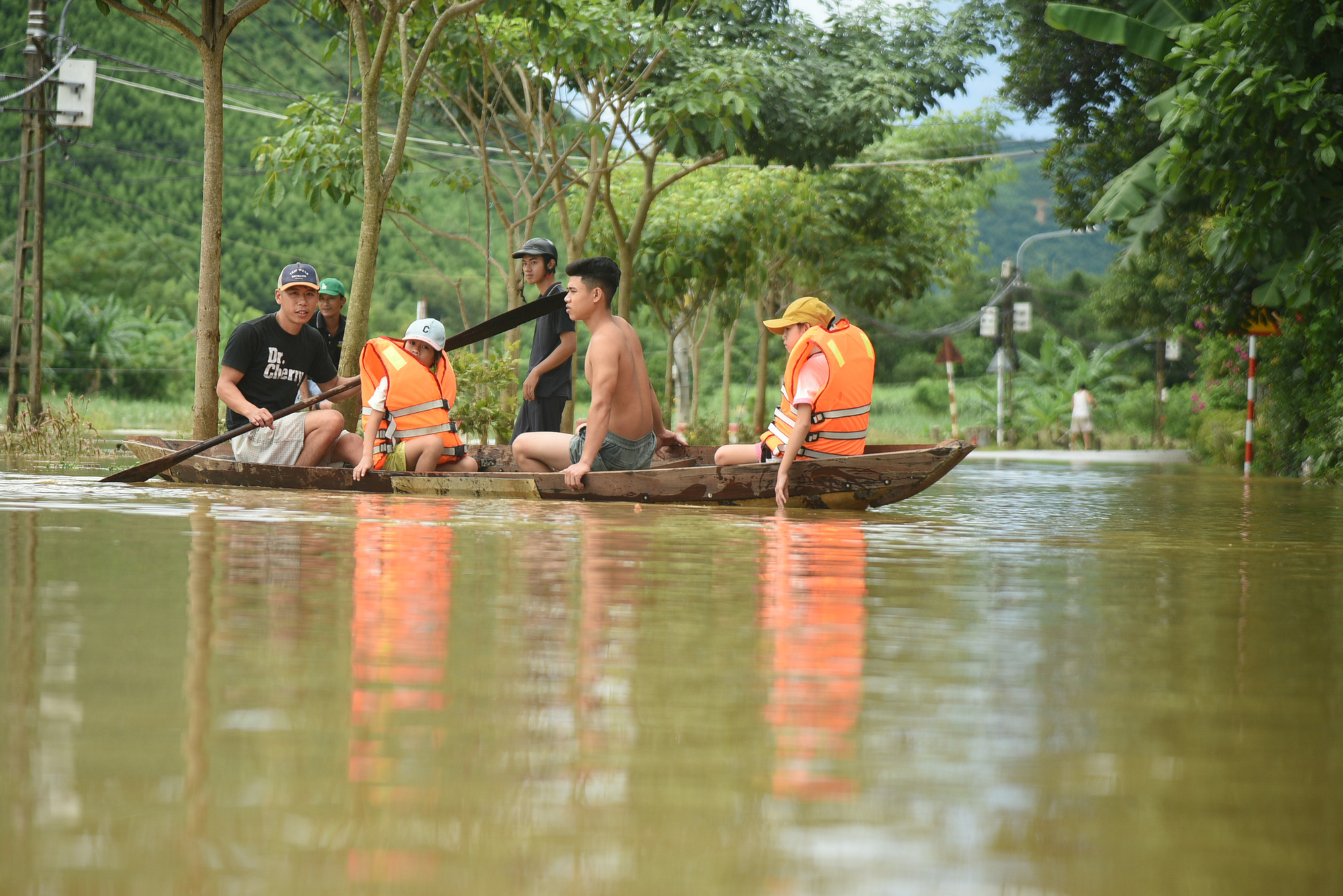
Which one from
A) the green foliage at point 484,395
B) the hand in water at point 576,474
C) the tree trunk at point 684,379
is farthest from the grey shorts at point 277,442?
the tree trunk at point 684,379

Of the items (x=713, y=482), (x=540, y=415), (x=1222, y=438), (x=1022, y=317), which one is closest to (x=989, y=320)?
(x=1022, y=317)

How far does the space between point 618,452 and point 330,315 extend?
3.81 meters

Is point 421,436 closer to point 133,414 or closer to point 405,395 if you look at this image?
point 405,395

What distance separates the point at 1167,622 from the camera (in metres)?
4.75

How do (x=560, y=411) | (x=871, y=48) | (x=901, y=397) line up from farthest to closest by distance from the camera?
(x=901, y=397), (x=871, y=48), (x=560, y=411)

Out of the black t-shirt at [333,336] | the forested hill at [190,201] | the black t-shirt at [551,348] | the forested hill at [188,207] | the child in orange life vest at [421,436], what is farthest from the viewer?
the forested hill at [190,201]

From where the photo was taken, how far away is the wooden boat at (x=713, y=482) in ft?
30.7

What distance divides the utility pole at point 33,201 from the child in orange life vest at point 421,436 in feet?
34.0

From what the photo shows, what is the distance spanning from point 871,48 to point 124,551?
1874 centimetres

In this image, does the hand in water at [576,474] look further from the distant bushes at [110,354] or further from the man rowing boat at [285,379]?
the distant bushes at [110,354]

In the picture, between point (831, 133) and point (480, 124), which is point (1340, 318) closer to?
point (831, 133)

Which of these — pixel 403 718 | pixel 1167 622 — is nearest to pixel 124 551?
pixel 403 718

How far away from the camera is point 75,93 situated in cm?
2070

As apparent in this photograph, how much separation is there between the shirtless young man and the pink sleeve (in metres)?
0.97
